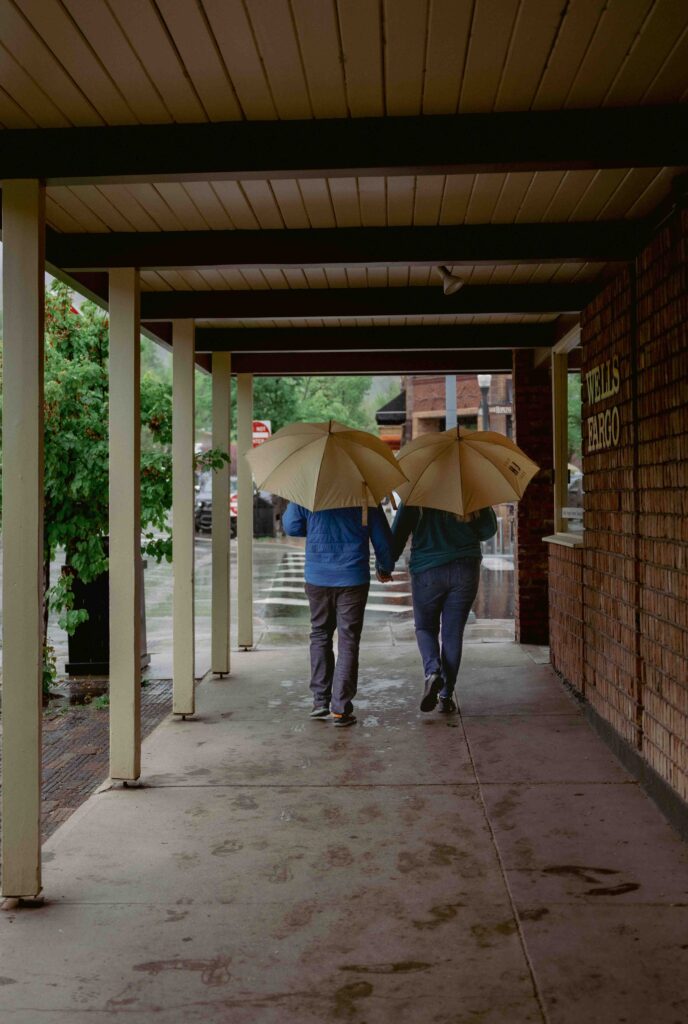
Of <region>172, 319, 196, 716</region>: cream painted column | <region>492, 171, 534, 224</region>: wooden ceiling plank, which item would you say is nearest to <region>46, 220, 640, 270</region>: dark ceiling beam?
<region>492, 171, 534, 224</region>: wooden ceiling plank

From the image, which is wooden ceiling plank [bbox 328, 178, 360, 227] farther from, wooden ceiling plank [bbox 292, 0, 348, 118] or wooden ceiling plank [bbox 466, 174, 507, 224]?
wooden ceiling plank [bbox 292, 0, 348, 118]

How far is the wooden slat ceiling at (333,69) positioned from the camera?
328 cm

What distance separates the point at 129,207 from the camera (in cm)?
524

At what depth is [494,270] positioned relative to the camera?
6.91 metres

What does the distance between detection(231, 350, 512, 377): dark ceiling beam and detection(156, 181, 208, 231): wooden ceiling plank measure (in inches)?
184

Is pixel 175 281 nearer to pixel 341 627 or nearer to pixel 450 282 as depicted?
pixel 450 282

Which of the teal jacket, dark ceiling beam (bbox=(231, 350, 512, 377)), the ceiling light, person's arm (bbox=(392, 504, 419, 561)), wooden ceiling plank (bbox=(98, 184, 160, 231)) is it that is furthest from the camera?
dark ceiling beam (bbox=(231, 350, 512, 377))

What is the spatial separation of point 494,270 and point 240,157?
3.10 meters

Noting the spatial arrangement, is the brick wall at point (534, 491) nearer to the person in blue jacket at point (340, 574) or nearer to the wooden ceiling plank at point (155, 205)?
the person in blue jacket at point (340, 574)

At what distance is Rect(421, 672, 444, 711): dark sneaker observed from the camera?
7445 mm

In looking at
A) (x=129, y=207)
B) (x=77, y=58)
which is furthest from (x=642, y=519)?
(x=77, y=58)

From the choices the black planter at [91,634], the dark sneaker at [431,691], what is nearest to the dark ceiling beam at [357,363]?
the black planter at [91,634]

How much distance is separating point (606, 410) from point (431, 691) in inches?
95.5

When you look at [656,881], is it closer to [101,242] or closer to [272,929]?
[272,929]
